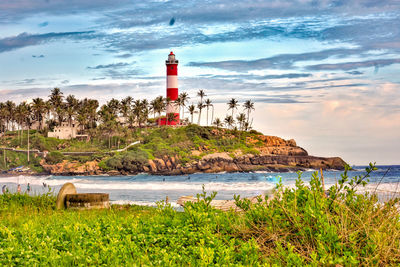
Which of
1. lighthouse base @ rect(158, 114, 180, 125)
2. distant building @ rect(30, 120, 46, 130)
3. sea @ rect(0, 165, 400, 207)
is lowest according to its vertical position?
sea @ rect(0, 165, 400, 207)

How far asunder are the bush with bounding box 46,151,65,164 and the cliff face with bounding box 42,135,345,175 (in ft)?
3.78

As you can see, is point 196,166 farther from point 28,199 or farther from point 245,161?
point 28,199

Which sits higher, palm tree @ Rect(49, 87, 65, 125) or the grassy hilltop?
palm tree @ Rect(49, 87, 65, 125)

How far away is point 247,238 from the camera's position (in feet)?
21.9

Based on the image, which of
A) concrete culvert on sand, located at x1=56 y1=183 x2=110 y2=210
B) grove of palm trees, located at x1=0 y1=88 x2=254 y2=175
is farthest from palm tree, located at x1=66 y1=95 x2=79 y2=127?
concrete culvert on sand, located at x1=56 y1=183 x2=110 y2=210

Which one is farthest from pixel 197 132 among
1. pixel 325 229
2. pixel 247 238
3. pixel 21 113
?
pixel 325 229

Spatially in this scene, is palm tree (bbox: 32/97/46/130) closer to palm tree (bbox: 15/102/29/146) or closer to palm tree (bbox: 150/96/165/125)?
palm tree (bbox: 15/102/29/146)

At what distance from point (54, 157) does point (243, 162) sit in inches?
1579

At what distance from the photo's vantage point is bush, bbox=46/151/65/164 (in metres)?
79.9

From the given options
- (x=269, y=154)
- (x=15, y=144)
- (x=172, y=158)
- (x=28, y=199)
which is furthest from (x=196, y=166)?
(x=28, y=199)

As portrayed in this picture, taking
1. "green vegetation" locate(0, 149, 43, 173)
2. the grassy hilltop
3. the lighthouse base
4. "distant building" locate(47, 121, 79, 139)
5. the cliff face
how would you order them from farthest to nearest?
the lighthouse base, "distant building" locate(47, 121, 79, 139), "green vegetation" locate(0, 149, 43, 173), the grassy hilltop, the cliff face

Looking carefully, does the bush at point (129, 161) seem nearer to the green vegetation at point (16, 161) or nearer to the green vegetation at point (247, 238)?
the green vegetation at point (16, 161)

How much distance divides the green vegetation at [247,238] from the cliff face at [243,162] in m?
70.4

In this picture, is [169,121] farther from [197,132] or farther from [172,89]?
[172,89]
